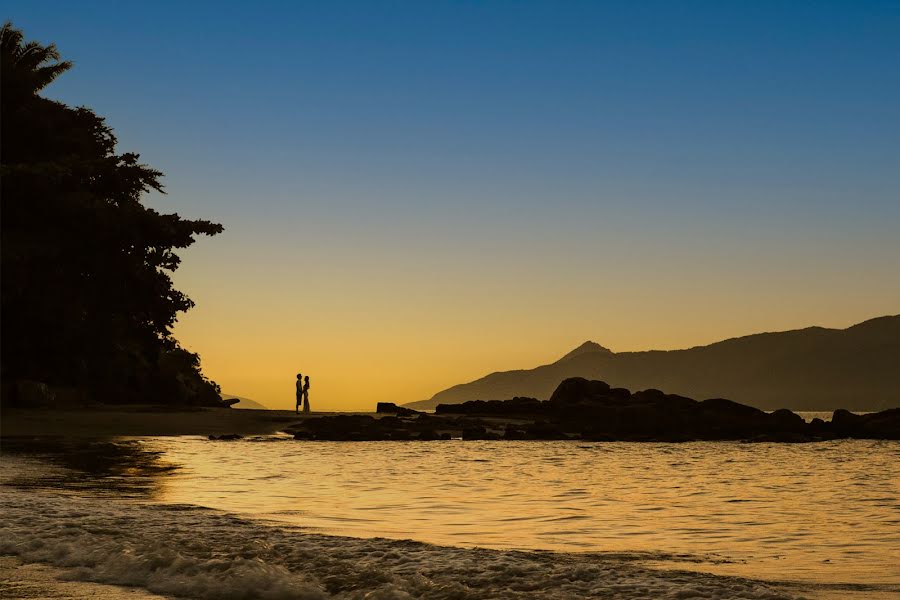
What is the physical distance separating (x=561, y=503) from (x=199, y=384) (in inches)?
1297

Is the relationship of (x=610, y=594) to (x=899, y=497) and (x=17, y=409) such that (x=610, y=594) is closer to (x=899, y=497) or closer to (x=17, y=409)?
(x=899, y=497)

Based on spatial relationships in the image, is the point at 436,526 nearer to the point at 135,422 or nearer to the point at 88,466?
the point at 88,466

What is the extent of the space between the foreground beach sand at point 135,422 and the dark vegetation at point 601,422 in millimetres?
1828

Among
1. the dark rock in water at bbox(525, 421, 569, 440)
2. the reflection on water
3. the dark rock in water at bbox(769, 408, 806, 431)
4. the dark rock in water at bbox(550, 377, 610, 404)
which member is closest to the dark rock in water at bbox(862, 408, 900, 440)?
the dark rock in water at bbox(769, 408, 806, 431)

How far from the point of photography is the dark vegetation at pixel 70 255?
1166 inches

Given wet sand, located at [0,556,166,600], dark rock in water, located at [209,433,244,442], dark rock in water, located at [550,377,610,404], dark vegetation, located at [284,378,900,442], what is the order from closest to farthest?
wet sand, located at [0,556,166,600]
dark rock in water, located at [209,433,244,442]
dark vegetation, located at [284,378,900,442]
dark rock in water, located at [550,377,610,404]

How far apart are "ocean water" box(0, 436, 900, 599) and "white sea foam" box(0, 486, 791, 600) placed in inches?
0.8

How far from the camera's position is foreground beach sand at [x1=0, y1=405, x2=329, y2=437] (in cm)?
2434

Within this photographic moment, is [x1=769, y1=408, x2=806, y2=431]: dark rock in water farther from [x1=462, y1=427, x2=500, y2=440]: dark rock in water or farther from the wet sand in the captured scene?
the wet sand

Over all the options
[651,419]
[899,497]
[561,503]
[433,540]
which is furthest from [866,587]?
[651,419]

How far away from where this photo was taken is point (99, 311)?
102 ft

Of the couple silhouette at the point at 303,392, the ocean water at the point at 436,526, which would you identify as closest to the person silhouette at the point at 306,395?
the couple silhouette at the point at 303,392

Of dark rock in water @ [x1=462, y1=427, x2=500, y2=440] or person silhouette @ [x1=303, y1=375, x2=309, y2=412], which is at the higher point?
person silhouette @ [x1=303, y1=375, x2=309, y2=412]

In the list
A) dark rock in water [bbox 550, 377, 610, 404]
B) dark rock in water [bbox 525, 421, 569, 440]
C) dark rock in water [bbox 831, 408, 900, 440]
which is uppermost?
dark rock in water [bbox 550, 377, 610, 404]
